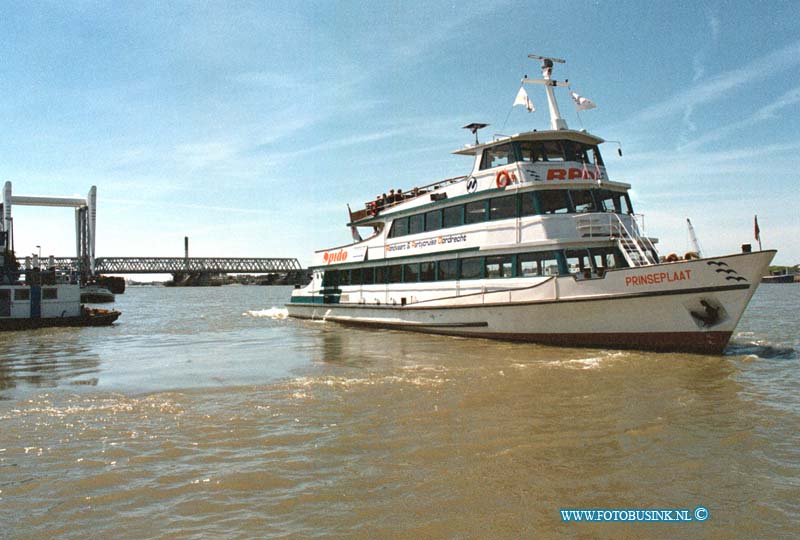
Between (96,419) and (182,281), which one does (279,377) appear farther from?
(182,281)

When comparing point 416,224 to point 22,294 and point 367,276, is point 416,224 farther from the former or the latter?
point 22,294

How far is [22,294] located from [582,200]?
2693 cm

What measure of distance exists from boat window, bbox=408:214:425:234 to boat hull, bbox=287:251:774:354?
4.21m

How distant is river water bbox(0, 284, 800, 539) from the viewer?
5.11 m

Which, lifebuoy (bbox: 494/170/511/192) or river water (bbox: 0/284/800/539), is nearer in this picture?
river water (bbox: 0/284/800/539)

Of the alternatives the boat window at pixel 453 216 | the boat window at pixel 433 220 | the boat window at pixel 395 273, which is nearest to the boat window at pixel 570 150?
the boat window at pixel 453 216

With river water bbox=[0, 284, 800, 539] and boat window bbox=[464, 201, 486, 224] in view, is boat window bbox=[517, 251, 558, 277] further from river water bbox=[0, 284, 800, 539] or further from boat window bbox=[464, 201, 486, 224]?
river water bbox=[0, 284, 800, 539]

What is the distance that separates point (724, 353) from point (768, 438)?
25.3ft

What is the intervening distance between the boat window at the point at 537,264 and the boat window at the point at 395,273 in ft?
20.4

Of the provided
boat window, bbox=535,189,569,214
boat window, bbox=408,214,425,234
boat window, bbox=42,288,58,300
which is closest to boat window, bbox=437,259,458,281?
boat window, bbox=408,214,425,234

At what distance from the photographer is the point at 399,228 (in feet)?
73.5

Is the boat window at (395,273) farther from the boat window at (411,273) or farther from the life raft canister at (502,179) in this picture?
the life raft canister at (502,179)

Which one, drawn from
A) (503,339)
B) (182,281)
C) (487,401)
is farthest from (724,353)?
(182,281)
